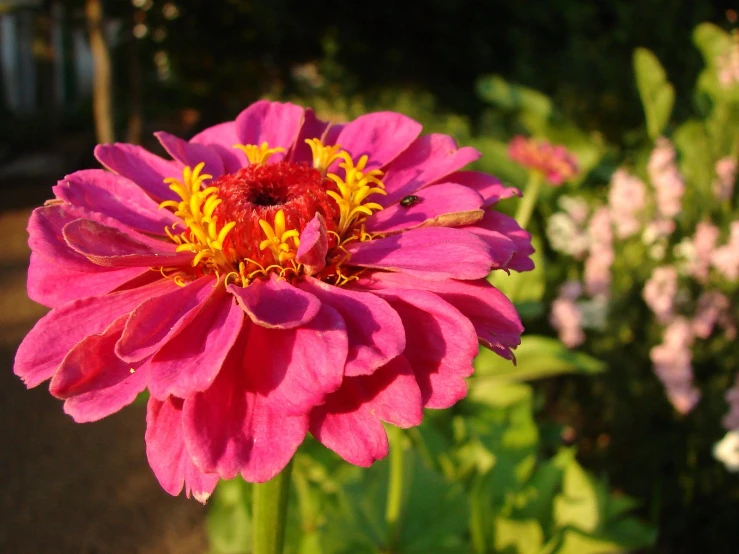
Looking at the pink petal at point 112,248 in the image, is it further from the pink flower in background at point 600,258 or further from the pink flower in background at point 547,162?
the pink flower in background at point 600,258

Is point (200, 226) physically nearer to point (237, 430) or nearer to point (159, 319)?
point (159, 319)

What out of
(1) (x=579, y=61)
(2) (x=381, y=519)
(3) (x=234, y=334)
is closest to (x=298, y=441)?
(3) (x=234, y=334)

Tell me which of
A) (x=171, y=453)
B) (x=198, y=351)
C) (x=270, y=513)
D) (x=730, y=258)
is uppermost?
(x=198, y=351)

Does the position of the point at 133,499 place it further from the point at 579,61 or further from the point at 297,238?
the point at 579,61

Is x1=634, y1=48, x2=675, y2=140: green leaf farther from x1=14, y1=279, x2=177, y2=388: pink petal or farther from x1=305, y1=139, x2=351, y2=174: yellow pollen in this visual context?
x1=14, y1=279, x2=177, y2=388: pink petal

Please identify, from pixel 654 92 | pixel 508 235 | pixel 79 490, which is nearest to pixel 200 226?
pixel 508 235

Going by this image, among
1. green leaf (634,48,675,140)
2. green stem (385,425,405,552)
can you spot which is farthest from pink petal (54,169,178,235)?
green leaf (634,48,675,140)

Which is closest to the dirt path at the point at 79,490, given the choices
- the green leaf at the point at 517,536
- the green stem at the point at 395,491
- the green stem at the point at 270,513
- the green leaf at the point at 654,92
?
the green leaf at the point at 517,536
